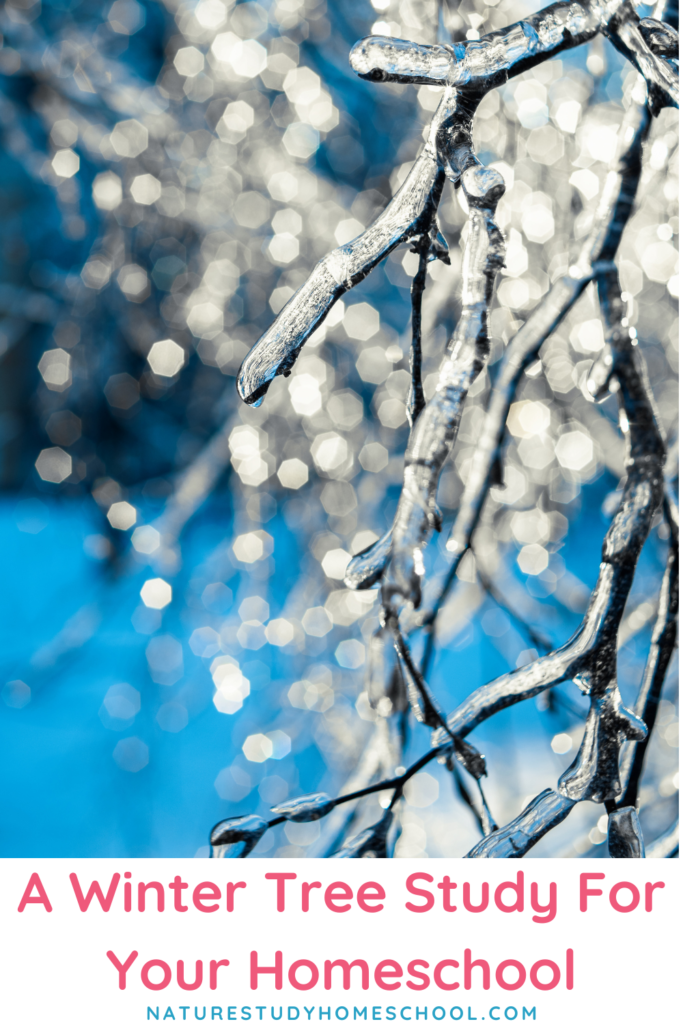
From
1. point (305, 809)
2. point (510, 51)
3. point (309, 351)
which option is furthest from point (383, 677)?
point (309, 351)

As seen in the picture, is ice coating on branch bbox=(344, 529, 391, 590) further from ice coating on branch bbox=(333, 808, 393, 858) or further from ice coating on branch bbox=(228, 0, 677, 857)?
ice coating on branch bbox=(333, 808, 393, 858)

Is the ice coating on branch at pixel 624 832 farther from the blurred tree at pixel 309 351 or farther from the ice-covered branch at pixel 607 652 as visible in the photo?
the blurred tree at pixel 309 351

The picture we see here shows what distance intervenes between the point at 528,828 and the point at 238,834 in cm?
15

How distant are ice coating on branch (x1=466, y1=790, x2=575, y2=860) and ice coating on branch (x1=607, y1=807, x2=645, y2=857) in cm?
4

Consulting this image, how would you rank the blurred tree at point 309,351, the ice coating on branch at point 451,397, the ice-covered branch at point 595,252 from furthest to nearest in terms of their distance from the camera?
the blurred tree at point 309,351
the ice-covered branch at point 595,252
the ice coating on branch at point 451,397

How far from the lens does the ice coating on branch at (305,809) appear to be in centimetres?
35

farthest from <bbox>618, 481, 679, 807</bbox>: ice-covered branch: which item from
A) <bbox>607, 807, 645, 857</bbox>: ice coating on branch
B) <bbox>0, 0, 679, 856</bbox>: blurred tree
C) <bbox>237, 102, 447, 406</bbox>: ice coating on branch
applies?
<bbox>237, 102, 447, 406</bbox>: ice coating on branch

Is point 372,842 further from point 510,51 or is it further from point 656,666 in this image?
point 510,51

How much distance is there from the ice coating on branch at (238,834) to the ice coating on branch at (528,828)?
0.12m

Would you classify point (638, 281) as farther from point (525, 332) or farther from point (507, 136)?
point (525, 332)

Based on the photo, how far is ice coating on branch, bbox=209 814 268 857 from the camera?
0.35 m

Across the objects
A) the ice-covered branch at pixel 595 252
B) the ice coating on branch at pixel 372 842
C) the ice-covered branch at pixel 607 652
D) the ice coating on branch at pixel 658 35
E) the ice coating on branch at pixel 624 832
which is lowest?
the ice coating on branch at pixel 624 832

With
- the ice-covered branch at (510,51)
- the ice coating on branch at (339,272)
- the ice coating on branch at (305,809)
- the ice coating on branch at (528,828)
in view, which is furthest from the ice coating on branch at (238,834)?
the ice-covered branch at (510,51)
